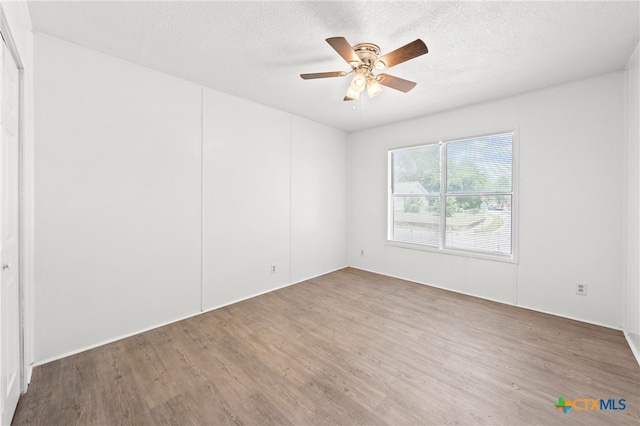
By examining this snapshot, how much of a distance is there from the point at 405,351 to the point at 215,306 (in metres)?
2.22

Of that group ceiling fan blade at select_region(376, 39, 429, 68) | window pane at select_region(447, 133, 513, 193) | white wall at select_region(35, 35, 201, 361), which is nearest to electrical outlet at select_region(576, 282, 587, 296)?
window pane at select_region(447, 133, 513, 193)

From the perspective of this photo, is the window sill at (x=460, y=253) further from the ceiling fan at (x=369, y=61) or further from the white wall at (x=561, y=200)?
the ceiling fan at (x=369, y=61)

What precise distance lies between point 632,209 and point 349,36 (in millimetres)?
3023

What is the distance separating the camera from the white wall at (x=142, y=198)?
2172 millimetres

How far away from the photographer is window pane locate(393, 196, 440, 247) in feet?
13.4

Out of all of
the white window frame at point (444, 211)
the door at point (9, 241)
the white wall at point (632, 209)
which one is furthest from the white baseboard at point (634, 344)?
the door at point (9, 241)

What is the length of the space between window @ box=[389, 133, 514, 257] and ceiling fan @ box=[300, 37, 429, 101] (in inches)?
75.8

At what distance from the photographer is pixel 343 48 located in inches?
72.6

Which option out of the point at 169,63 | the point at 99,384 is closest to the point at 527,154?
the point at 169,63

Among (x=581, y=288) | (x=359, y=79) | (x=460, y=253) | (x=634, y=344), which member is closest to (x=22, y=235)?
(x=359, y=79)

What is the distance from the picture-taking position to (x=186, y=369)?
6.77 feet

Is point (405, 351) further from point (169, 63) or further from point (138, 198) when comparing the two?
point (169, 63)

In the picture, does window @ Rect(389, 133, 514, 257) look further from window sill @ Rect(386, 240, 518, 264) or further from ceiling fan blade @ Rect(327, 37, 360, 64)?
ceiling fan blade @ Rect(327, 37, 360, 64)

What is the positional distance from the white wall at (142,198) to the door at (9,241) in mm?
399
